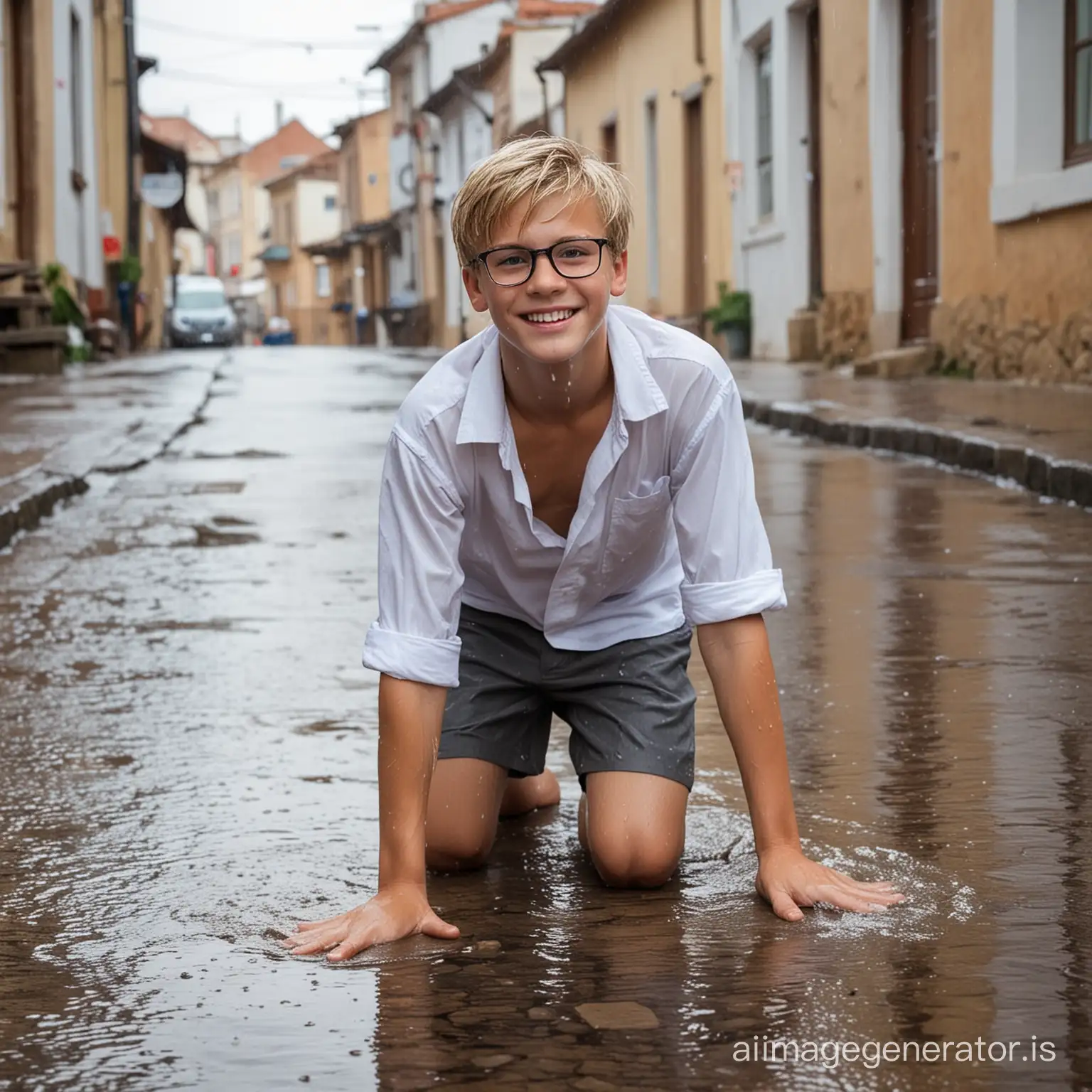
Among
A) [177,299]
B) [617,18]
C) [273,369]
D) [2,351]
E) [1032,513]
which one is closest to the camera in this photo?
[1032,513]

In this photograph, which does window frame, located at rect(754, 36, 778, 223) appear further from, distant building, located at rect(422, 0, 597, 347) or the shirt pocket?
the shirt pocket

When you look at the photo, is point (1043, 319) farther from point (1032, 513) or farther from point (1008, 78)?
point (1032, 513)

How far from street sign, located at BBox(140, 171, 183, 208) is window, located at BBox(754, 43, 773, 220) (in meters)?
17.1

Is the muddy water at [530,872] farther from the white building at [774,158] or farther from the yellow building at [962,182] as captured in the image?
the white building at [774,158]

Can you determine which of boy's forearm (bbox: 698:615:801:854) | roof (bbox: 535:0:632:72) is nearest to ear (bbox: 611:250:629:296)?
boy's forearm (bbox: 698:615:801:854)

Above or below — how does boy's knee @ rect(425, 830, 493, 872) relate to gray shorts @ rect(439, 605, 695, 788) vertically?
below

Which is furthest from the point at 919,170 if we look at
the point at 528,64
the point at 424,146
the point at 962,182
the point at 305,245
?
the point at 305,245

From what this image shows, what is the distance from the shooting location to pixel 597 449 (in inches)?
108

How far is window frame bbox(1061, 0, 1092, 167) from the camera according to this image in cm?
1170

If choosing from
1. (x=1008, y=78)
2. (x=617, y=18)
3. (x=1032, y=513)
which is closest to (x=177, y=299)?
(x=617, y=18)

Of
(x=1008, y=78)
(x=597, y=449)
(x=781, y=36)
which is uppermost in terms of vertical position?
→ (x=781, y=36)

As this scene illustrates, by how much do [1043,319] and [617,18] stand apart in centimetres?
1569

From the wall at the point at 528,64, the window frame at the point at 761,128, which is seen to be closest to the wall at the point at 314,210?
the wall at the point at 528,64

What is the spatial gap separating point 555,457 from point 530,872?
637mm
